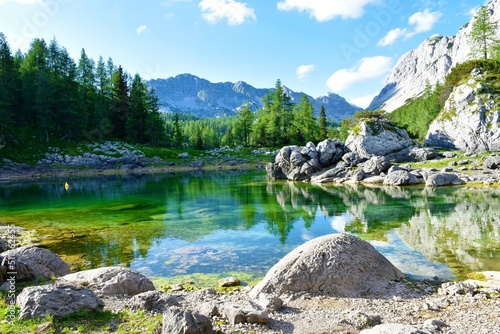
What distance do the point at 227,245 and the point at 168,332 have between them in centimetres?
1330

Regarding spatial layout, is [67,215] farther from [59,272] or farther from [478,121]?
[478,121]

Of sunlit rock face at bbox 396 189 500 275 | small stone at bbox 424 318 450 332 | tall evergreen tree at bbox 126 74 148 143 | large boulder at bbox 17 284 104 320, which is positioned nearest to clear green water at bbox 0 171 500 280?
sunlit rock face at bbox 396 189 500 275

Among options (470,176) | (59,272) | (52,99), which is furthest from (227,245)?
(52,99)

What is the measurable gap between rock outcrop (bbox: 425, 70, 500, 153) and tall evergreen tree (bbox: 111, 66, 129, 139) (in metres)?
91.5

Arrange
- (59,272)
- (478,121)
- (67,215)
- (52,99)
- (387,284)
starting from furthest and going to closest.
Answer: (52,99) < (478,121) < (67,215) < (59,272) < (387,284)

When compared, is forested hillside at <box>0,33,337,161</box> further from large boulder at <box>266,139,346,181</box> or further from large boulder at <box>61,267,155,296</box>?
large boulder at <box>61,267,155,296</box>

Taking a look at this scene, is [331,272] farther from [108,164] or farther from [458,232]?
[108,164]

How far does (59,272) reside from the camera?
47.2 feet

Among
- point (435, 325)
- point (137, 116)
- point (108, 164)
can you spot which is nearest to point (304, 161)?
point (108, 164)

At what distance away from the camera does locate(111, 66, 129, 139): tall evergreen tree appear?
11219 centimetres

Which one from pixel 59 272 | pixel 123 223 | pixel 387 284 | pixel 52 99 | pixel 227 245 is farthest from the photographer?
pixel 52 99

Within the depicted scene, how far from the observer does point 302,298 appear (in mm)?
11797

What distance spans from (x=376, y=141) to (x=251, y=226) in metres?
48.6

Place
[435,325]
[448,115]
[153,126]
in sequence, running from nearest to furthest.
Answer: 1. [435,325]
2. [448,115]
3. [153,126]
